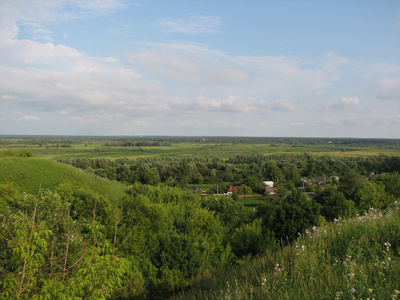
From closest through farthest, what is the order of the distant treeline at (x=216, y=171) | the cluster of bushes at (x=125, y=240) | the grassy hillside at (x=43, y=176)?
the cluster of bushes at (x=125, y=240), the grassy hillside at (x=43, y=176), the distant treeline at (x=216, y=171)

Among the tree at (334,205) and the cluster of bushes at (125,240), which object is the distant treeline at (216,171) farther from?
the cluster of bushes at (125,240)

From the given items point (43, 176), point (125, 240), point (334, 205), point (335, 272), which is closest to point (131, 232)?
point (125, 240)

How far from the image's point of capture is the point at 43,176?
96.6 feet

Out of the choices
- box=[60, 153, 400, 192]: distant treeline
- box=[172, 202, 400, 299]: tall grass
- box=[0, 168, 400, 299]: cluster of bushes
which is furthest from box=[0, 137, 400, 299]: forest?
box=[60, 153, 400, 192]: distant treeline

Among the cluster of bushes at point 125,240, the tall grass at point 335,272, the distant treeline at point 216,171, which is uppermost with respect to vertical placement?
the tall grass at point 335,272

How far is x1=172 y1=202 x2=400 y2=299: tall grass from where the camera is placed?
319 cm

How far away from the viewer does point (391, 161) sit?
3024 inches

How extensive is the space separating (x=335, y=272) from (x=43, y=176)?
107ft

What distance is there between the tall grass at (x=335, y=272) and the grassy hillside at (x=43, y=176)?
27585mm

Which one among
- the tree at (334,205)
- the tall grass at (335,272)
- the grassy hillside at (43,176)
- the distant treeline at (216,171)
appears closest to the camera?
the tall grass at (335,272)

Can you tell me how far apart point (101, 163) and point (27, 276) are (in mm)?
74103

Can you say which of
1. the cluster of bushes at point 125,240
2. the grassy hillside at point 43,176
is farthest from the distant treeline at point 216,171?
the cluster of bushes at point 125,240

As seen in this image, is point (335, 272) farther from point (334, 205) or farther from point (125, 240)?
point (334, 205)

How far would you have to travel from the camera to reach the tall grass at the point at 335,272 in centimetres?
319
